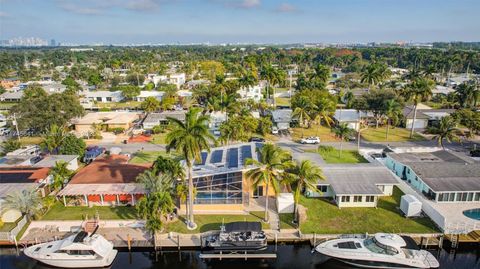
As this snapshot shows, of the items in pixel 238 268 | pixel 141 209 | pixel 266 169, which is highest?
pixel 266 169

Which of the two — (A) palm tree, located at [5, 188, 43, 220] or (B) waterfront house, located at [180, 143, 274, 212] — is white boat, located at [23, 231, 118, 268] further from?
(B) waterfront house, located at [180, 143, 274, 212]

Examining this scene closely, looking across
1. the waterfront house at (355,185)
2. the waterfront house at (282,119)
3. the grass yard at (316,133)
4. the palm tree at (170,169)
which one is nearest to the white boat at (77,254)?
the palm tree at (170,169)

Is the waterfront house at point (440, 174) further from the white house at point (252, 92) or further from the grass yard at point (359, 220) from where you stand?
the white house at point (252, 92)

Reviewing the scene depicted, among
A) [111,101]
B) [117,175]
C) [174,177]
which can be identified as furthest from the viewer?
[111,101]

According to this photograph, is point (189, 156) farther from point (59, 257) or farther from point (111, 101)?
point (111, 101)

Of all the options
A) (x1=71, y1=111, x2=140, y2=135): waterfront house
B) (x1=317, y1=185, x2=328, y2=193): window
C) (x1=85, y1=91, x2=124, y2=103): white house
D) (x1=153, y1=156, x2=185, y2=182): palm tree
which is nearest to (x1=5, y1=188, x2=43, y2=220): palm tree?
(x1=153, y1=156, x2=185, y2=182): palm tree

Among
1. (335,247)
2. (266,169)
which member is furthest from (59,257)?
(335,247)
